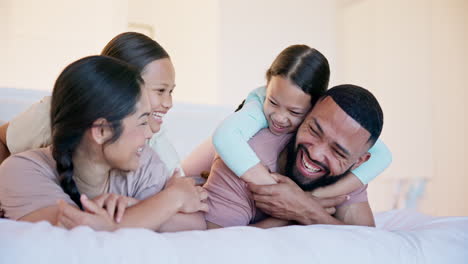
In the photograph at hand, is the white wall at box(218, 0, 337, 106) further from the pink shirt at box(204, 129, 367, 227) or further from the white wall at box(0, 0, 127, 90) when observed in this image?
the pink shirt at box(204, 129, 367, 227)

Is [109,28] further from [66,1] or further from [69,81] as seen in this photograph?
[69,81]

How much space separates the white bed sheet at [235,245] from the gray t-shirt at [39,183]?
19cm

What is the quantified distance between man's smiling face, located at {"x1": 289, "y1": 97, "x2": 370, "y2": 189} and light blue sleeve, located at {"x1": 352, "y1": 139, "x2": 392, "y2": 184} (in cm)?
6

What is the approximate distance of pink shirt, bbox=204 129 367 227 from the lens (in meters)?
1.47

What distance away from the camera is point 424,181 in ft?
13.2

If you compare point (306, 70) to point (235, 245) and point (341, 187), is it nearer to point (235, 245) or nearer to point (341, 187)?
point (341, 187)

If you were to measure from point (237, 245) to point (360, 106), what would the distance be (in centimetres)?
69

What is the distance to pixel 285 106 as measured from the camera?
1.61 m

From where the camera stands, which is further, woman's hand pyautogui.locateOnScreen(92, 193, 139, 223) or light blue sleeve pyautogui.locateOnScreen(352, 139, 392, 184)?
light blue sleeve pyautogui.locateOnScreen(352, 139, 392, 184)

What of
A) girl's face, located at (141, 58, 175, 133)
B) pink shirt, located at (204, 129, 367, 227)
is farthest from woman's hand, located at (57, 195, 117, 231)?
girl's face, located at (141, 58, 175, 133)

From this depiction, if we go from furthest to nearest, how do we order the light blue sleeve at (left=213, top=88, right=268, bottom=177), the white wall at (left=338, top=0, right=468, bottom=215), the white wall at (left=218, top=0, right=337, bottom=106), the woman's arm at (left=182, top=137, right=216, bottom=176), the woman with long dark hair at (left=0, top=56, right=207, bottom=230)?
the white wall at (left=218, top=0, right=337, bottom=106) < the white wall at (left=338, top=0, right=468, bottom=215) < the woman's arm at (left=182, top=137, right=216, bottom=176) < the light blue sleeve at (left=213, top=88, right=268, bottom=177) < the woman with long dark hair at (left=0, top=56, right=207, bottom=230)

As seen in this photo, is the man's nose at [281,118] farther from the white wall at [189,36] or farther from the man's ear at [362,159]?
the white wall at [189,36]

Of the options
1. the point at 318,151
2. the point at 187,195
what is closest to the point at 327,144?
the point at 318,151

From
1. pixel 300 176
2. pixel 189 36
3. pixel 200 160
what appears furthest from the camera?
pixel 189 36
